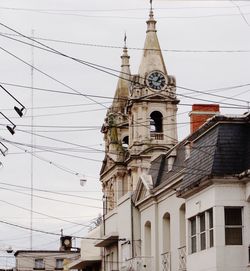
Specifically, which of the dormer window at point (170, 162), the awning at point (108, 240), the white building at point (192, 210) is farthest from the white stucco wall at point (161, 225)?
the awning at point (108, 240)

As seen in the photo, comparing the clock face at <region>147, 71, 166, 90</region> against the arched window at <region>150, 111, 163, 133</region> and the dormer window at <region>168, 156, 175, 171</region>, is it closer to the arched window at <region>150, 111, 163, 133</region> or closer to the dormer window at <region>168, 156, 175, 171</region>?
the arched window at <region>150, 111, 163, 133</region>

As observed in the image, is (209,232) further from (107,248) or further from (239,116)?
(107,248)

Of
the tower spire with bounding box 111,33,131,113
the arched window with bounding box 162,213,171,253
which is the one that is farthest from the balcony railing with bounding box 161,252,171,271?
the tower spire with bounding box 111,33,131,113

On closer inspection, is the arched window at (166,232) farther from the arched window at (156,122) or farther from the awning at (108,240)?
the arched window at (156,122)

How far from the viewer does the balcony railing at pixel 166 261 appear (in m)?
49.2

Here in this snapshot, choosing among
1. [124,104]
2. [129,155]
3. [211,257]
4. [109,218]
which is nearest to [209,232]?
[211,257]

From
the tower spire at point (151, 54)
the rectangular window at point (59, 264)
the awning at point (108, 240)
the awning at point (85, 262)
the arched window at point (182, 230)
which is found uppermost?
the tower spire at point (151, 54)

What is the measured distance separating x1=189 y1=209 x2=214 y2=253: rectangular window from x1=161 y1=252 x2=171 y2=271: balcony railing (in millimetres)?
5508

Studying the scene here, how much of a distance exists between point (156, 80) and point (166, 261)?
2069 inches

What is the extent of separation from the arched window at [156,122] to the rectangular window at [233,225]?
198 ft

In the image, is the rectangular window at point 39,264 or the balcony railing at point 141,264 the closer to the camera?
the balcony railing at point 141,264

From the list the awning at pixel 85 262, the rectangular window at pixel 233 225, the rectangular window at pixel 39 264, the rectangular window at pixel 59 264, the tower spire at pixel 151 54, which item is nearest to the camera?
the rectangular window at pixel 233 225

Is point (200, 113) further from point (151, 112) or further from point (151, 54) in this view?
point (151, 54)

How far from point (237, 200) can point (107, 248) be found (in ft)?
79.6
